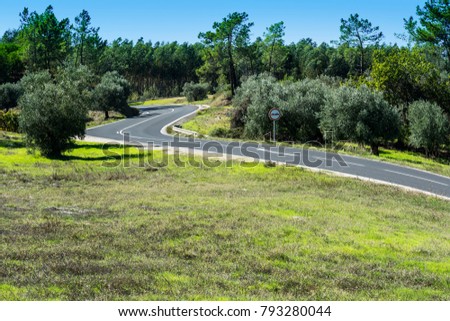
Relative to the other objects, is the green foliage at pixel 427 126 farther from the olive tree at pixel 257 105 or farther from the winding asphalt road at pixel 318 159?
the winding asphalt road at pixel 318 159

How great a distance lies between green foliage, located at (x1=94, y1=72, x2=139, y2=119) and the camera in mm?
80375

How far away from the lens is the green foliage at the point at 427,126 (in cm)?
5728

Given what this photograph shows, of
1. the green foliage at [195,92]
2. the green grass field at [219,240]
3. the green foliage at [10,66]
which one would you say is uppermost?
the green foliage at [10,66]

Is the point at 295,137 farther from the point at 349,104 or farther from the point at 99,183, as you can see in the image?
the point at 99,183

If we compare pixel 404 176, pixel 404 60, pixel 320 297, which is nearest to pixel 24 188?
pixel 320 297

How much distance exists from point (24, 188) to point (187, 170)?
39.5 feet

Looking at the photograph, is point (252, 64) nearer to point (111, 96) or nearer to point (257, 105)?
point (111, 96)

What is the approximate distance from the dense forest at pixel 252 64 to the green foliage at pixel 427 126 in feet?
0.54

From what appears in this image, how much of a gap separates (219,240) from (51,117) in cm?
3020

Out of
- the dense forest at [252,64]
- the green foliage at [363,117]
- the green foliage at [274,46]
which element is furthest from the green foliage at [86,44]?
the green foliage at [363,117]

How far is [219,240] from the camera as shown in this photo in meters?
15.3

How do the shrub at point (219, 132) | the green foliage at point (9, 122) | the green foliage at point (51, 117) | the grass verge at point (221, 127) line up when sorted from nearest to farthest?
the green foliage at point (51, 117) → the grass verge at point (221, 127) → the shrub at point (219, 132) → the green foliage at point (9, 122)

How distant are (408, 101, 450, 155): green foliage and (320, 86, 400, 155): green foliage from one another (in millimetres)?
11236

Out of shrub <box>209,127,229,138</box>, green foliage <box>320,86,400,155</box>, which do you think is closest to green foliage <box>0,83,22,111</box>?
shrub <box>209,127,229,138</box>
